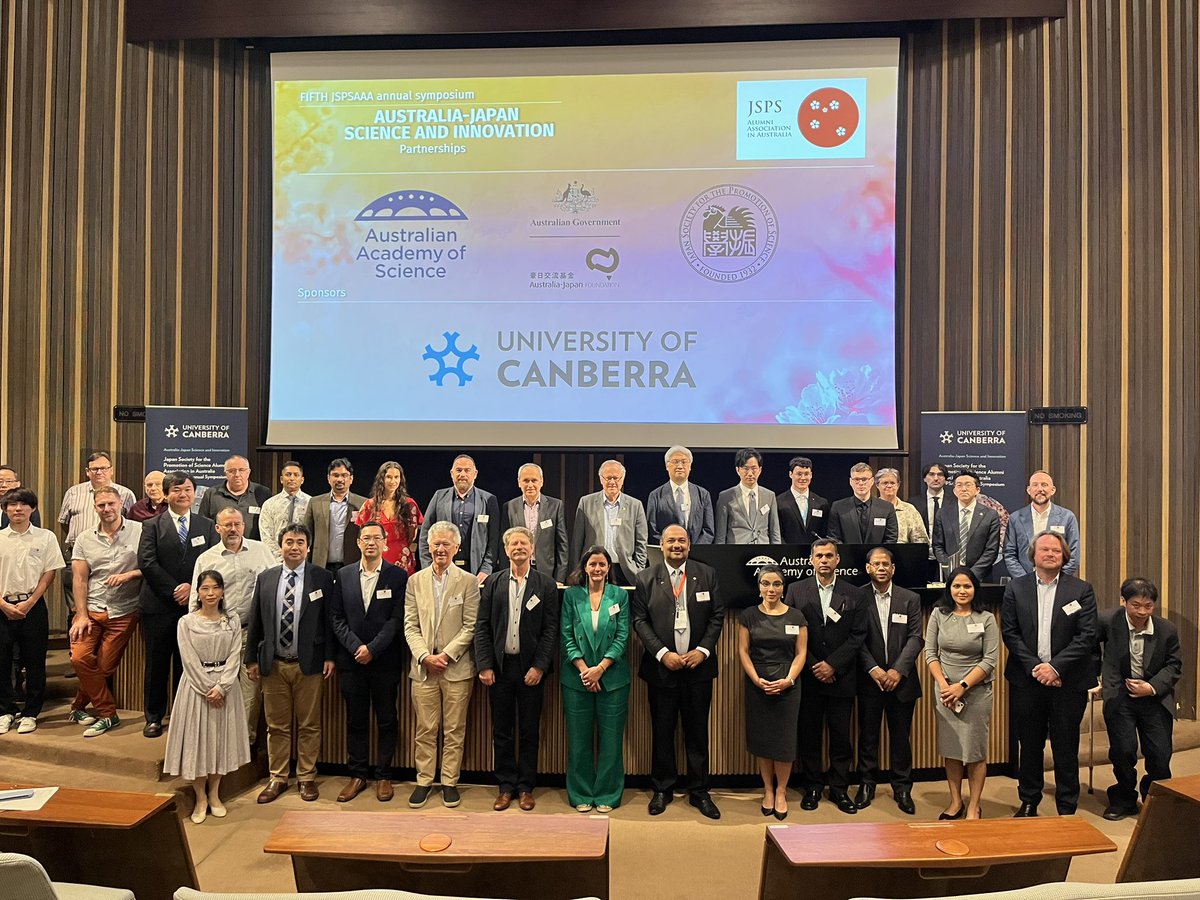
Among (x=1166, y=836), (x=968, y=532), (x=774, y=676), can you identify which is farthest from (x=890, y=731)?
(x=1166, y=836)

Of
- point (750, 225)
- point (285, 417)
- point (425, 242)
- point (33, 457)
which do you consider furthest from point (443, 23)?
point (33, 457)

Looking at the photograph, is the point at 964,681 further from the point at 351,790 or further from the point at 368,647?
the point at 351,790

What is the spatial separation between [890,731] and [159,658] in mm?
4079

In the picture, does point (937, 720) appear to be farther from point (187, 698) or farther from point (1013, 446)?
point (187, 698)

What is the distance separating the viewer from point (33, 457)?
6973 mm

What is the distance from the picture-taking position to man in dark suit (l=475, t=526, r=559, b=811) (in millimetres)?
4512

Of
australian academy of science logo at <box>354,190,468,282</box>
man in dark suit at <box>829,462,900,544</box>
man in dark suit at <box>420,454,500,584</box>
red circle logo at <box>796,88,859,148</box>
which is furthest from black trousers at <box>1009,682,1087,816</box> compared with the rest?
australian academy of science logo at <box>354,190,468,282</box>

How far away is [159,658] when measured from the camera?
502cm

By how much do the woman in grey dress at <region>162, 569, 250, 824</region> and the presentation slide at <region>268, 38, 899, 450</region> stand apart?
8.59 feet

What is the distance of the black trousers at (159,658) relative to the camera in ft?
16.4

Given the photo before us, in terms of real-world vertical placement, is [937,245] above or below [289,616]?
above

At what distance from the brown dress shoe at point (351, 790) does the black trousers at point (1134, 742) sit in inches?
153

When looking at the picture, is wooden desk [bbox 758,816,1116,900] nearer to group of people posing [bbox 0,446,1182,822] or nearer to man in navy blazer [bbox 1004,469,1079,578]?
group of people posing [bbox 0,446,1182,822]

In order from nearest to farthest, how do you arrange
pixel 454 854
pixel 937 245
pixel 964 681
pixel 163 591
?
pixel 454 854 → pixel 964 681 → pixel 163 591 → pixel 937 245
